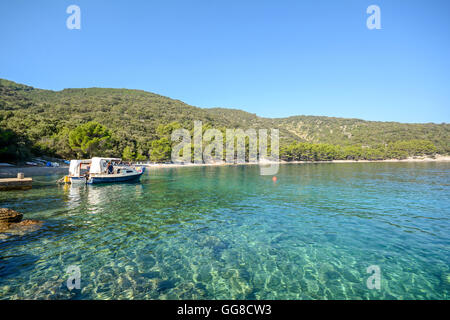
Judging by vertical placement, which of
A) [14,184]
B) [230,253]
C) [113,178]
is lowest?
[230,253]

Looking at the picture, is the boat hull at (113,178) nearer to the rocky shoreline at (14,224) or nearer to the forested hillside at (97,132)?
the rocky shoreline at (14,224)

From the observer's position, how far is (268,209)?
57.2 ft

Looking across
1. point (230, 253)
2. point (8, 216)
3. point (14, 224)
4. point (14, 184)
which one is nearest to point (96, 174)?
point (14, 184)

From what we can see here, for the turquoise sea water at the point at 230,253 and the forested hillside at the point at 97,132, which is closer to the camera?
the turquoise sea water at the point at 230,253

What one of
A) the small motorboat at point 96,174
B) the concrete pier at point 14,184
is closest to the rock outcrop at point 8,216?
the concrete pier at point 14,184

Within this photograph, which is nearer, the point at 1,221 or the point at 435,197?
the point at 1,221

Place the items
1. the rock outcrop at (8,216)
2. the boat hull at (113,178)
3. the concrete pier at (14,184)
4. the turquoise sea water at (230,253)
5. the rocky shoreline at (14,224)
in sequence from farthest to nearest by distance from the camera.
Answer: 1. the boat hull at (113,178)
2. the concrete pier at (14,184)
3. the rock outcrop at (8,216)
4. the rocky shoreline at (14,224)
5. the turquoise sea water at (230,253)

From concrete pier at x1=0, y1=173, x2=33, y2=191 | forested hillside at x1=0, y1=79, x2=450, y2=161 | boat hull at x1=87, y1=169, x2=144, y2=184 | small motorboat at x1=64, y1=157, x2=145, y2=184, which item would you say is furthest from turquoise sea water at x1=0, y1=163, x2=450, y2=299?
forested hillside at x1=0, y1=79, x2=450, y2=161

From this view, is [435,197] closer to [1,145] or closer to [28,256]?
[28,256]

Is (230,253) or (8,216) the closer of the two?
(230,253)

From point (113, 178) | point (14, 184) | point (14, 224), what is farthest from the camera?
point (113, 178)

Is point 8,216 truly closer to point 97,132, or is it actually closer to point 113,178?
point 113,178
